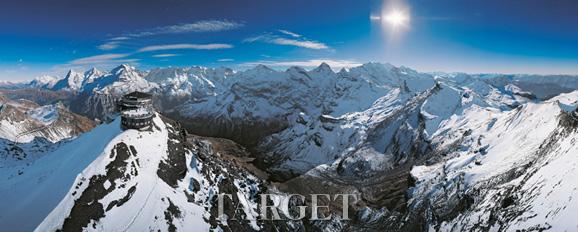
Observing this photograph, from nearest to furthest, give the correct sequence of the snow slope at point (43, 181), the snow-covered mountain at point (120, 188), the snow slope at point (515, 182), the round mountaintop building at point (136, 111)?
the snow slope at point (515, 182) < the snow slope at point (43, 181) < the snow-covered mountain at point (120, 188) < the round mountaintop building at point (136, 111)

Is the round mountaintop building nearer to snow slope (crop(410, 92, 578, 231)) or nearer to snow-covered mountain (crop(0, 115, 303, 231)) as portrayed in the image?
snow-covered mountain (crop(0, 115, 303, 231))

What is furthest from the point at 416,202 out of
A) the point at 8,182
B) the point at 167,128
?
the point at 8,182

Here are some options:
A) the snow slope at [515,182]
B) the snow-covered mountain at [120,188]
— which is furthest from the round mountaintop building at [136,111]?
the snow slope at [515,182]

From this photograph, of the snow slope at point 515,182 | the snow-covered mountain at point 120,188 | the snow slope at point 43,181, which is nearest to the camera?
the snow slope at point 515,182

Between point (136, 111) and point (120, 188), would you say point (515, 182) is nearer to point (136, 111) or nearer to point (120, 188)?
point (120, 188)

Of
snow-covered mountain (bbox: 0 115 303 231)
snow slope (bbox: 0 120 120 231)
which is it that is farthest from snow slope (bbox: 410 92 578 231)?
snow slope (bbox: 0 120 120 231)

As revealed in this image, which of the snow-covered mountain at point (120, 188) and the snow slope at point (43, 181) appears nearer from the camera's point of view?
the snow slope at point (43, 181)

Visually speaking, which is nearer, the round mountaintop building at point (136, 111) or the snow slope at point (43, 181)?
the snow slope at point (43, 181)

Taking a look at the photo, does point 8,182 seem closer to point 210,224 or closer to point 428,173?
point 210,224

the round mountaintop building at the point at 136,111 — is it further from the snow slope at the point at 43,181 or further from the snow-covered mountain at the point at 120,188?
the snow slope at the point at 43,181

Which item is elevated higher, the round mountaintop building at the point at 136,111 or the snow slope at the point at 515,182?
the round mountaintop building at the point at 136,111

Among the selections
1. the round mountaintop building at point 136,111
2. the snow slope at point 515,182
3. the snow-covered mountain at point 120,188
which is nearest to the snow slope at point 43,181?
the snow-covered mountain at point 120,188
